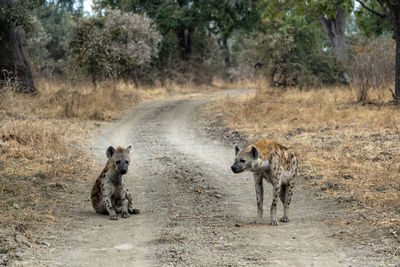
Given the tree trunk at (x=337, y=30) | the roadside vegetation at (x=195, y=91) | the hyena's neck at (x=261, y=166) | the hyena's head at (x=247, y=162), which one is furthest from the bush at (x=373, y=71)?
the hyena's head at (x=247, y=162)

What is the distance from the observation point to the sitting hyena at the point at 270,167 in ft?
21.7

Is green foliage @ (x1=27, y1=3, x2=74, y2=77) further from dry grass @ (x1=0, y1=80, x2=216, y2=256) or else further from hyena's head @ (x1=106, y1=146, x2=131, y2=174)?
hyena's head @ (x1=106, y1=146, x2=131, y2=174)

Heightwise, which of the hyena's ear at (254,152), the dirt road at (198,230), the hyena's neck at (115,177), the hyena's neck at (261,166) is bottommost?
the dirt road at (198,230)

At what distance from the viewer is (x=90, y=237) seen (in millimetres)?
6324

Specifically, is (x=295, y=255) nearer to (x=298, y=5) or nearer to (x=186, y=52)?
(x=298, y=5)

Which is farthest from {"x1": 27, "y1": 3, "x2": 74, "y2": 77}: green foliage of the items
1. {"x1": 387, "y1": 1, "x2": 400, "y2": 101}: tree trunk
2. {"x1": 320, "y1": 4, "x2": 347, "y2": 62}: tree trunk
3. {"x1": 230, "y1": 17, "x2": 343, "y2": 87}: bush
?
{"x1": 387, "y1": 1, "x2": 400, "y2": 101}: tree trunk

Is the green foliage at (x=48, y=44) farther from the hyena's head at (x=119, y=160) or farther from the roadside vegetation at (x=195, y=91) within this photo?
the hyena's head at (x=119, y=160)

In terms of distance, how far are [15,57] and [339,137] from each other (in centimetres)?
1308

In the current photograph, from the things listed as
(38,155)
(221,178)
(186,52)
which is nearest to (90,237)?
(221,178)

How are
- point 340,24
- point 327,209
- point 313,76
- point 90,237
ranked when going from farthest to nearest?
point 340,24 < point 313,76 < point 327,209 < point 90,237

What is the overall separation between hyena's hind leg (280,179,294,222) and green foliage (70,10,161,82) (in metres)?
15.0

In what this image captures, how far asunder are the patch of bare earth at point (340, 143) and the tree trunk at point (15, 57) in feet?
22.3

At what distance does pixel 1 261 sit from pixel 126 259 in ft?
3.75

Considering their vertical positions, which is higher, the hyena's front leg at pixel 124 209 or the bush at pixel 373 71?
the bush at pixel 373 71
